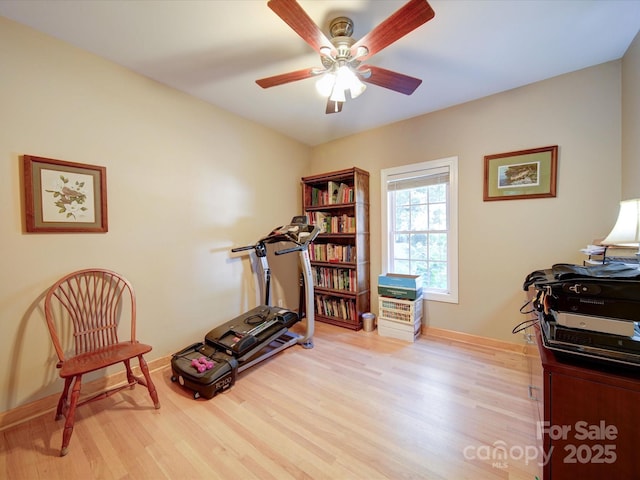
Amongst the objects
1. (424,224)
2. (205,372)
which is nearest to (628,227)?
(424,224)

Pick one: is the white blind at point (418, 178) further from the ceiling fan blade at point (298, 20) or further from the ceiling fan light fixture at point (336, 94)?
the ceiling fan blade at point (298, 20)

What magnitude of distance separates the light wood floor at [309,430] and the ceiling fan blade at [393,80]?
7.38 ft

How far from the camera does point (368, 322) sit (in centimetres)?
304

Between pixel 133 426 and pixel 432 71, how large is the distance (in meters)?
3.45

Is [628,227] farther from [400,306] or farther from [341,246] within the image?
[341,246]

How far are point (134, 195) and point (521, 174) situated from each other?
11.5 feet

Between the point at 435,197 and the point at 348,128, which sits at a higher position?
the point at 348,128

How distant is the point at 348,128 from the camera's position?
322 cm

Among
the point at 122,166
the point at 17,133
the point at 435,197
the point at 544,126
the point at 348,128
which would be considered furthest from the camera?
the point at 348,128

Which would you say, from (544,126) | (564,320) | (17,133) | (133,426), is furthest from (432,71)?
(133,426)

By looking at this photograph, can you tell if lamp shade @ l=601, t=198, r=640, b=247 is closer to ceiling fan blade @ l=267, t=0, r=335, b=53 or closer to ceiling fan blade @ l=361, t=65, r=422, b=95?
ceiling fan blade @ l=361, t=65, r=422, b=95

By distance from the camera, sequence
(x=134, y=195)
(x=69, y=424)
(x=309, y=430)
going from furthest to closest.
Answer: (x=134, y=195), (x=309, y=430), (x=69, y=424)

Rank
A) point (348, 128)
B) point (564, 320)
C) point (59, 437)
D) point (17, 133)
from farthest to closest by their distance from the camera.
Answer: point (348, 128) → point (17, 133) → point (59, 437) → point (564, 320)

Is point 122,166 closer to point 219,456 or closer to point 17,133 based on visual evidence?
point 17,133
